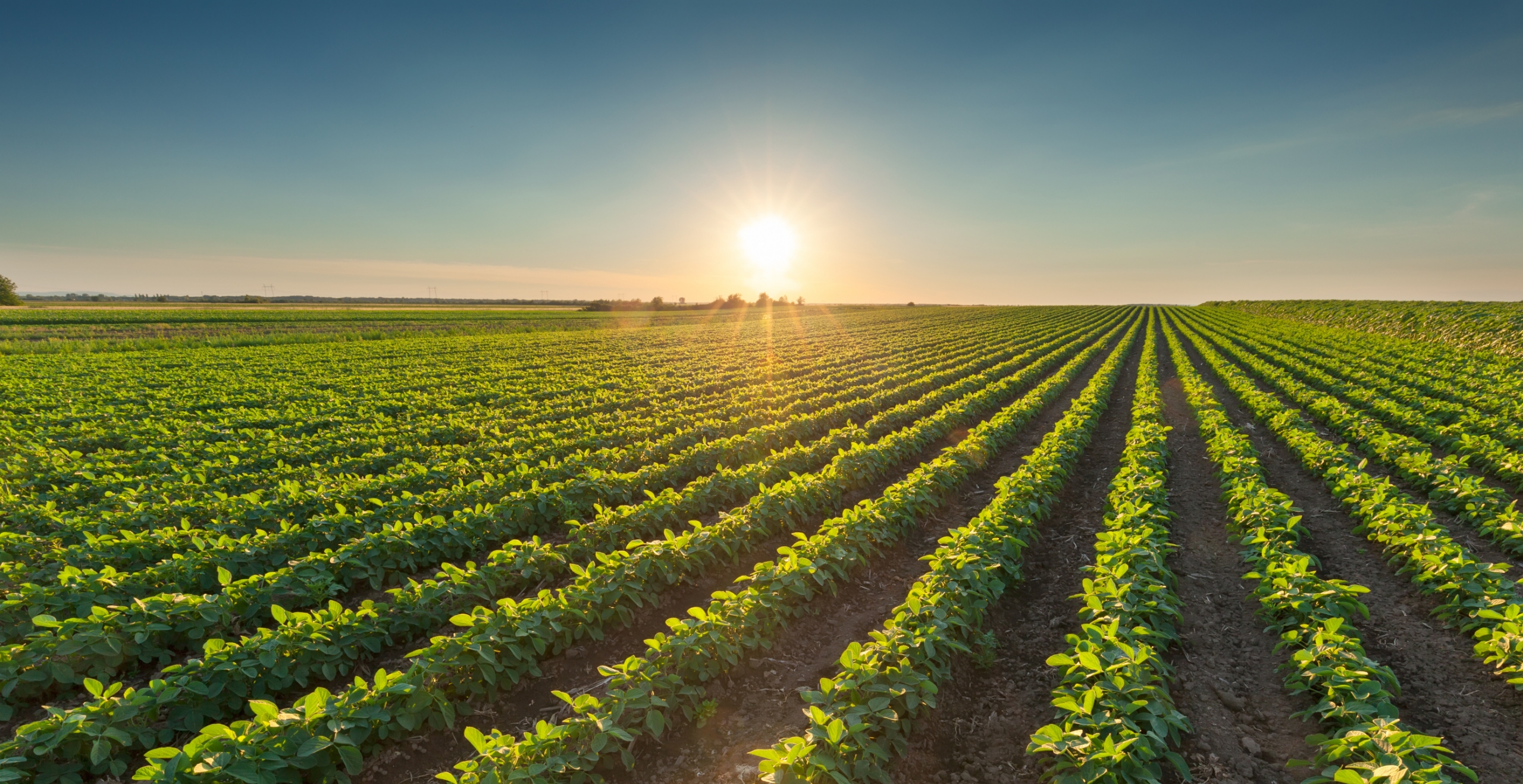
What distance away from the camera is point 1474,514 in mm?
8219

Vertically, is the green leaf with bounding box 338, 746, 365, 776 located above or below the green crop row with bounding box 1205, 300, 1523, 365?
below

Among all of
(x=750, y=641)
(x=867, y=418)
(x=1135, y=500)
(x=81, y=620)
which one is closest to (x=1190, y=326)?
(x=867, y=418)

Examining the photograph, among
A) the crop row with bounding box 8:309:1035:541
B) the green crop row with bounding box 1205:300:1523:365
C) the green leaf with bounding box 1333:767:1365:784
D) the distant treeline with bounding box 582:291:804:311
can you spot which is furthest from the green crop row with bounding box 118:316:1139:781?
the distant treeline with bounding box 582:291:804:311

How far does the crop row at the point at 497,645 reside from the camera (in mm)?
3818

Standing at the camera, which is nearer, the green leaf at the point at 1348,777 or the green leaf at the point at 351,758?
the green leaf at the point at 1348,777

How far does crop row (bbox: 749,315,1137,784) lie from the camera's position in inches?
148

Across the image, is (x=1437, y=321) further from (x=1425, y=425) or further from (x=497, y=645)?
(x=497, y=645)

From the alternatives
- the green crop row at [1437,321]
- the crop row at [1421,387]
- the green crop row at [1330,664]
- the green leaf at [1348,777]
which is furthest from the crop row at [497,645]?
the green crop row at [1437,321]

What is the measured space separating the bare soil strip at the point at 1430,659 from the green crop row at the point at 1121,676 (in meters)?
0.81

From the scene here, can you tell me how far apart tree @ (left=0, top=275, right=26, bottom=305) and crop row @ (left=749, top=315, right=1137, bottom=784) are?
144 metres

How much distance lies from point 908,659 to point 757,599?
165 cm

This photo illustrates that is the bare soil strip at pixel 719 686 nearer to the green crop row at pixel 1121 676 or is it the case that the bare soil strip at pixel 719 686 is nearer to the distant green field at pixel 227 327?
the green crop row at pixel 1121 676

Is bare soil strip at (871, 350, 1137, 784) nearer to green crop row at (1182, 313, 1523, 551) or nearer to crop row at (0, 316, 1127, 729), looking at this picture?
crop row at (0, 316, 1127, 729)

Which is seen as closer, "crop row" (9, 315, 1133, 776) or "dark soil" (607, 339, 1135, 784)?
"crop row" (9, 315, 1133, 776)
